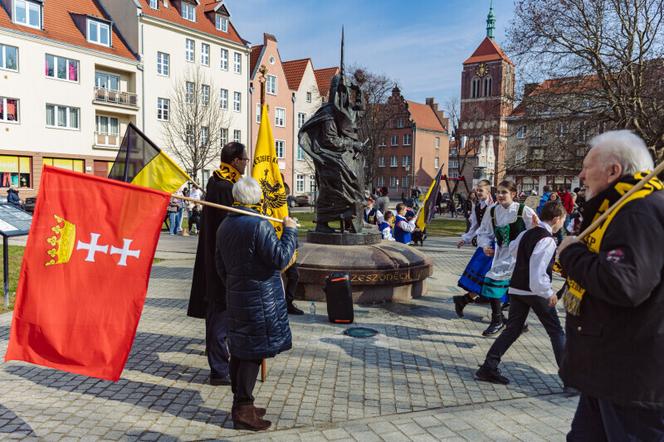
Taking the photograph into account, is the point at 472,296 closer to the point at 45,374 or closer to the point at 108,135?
the point at 45,374

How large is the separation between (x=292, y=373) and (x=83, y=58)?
35866mm

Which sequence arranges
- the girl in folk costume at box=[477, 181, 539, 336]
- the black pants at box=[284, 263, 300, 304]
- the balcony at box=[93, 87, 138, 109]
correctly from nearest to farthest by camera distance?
the girl in folk costume at box=[477, 181, 539, 336] → the black pants at box=[284, 263, 300, 304] → the balcony at box=[93, 87, 138, 109]

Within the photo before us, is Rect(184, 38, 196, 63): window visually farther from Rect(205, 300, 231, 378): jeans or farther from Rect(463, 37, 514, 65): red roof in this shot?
Rect(463, 37, 514, 65): red roof

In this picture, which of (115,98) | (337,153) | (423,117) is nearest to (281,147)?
(115,98)

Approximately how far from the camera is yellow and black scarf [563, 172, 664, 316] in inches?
→ 92.6

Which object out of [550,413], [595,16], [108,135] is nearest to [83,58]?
[108,135]

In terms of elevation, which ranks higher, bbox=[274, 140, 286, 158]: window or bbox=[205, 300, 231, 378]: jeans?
bbox=[274, 140, 286, 158]: window

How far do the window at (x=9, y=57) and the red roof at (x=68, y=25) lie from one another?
1214 mm

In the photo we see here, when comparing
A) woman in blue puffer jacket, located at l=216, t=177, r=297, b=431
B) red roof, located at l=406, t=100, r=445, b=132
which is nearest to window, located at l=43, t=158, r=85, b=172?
woman in blue puffer jacket, located at l=216, t=177, r=297, b=431

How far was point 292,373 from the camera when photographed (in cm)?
532

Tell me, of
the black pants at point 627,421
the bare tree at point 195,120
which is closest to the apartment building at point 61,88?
the bare tree at point 195,120

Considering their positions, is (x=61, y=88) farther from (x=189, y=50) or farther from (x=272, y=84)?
(x=272, y=84)

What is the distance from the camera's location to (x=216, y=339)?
4.98m

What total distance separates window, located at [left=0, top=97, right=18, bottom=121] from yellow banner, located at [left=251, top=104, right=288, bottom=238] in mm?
29731
